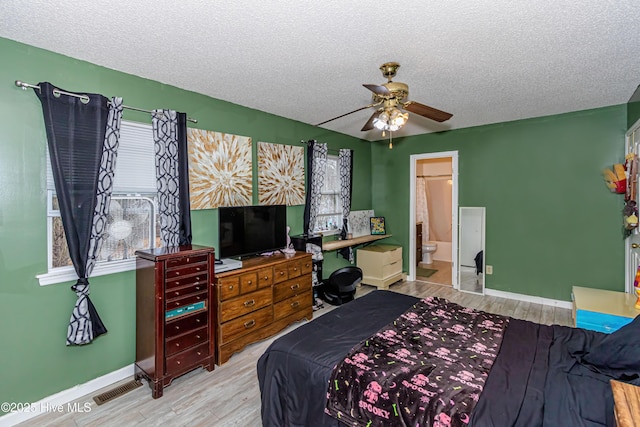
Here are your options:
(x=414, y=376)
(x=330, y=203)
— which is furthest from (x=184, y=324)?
(x=330, y=203)

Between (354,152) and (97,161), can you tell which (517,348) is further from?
(354,152)

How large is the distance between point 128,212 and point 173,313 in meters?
1.00

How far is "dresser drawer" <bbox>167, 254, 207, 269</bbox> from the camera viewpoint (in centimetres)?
247

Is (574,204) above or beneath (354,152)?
beneath

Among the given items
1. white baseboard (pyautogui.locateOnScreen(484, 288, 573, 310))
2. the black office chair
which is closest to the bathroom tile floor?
white baseboard (pyautogui.locateOnScreen(484, 288, 573, 310))

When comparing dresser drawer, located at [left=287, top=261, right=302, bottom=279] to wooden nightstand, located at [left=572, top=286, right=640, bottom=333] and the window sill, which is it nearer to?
the window sill

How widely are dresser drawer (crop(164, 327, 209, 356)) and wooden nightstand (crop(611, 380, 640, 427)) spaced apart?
104 inches

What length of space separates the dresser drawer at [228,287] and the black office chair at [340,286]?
171 centimetres

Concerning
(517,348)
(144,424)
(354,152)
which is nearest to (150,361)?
(144,424)

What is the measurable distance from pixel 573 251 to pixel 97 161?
551cm

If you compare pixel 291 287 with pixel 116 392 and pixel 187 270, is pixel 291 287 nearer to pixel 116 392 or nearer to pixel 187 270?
pixel 187 270

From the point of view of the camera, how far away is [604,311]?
9.66 feet

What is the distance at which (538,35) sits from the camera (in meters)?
2.13

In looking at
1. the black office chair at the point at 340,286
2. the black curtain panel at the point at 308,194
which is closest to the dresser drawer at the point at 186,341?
the black office chair at the point at 340,286
